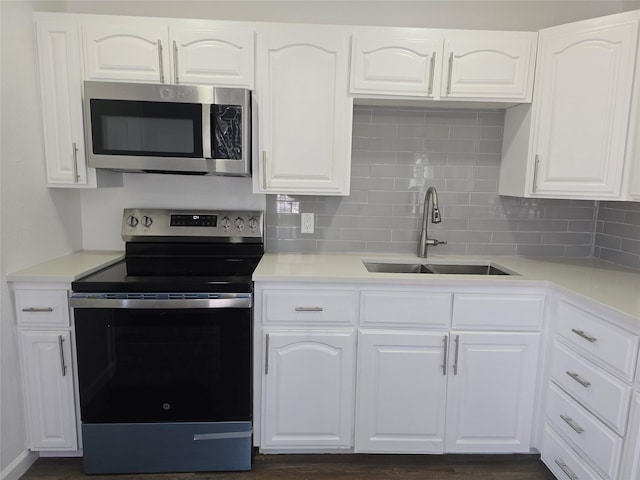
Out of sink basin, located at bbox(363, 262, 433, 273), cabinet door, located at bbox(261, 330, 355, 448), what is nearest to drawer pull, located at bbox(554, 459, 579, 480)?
cabinet door, located at bbox(261, 330, 355, 448)

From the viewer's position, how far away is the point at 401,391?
1953 millimetres

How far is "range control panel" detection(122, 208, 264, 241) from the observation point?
2301 millimetres

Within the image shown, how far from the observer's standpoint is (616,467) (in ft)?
4.89

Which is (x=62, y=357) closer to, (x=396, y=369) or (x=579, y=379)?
(x=396, y=369)

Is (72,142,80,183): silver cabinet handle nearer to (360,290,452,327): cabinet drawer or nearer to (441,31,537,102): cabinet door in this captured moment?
(360,290,452,327): cabinet drawer

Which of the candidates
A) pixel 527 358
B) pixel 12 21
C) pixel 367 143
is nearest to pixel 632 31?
pixel 367 143

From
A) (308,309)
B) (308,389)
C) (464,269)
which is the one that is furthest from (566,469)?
(308,309)

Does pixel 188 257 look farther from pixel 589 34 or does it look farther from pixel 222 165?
pixel 589 34

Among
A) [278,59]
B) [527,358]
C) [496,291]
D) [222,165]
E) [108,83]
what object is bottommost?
[527,358]

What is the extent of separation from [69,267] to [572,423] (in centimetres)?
238

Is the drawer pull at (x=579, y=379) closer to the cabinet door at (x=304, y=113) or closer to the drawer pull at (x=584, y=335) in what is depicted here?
the drawer pull at (x=584, y=335)

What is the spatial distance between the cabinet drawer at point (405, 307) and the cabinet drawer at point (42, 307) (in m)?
1.35

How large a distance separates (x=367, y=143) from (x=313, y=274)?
93 centimetres

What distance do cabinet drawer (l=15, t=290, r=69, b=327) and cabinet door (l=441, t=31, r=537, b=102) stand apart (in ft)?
6.78
